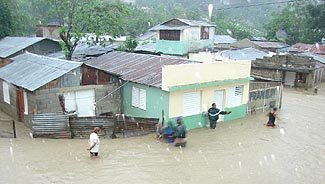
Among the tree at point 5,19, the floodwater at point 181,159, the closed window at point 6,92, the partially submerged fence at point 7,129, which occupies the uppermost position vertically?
the tree at point 5,19

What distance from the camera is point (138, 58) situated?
21.0m

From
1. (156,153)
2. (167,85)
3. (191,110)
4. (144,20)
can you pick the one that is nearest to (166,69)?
(167,85)

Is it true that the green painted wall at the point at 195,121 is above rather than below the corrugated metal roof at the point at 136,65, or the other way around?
below

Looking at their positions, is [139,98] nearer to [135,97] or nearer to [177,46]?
[135,97]

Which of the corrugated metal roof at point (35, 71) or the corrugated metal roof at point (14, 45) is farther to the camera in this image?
the corrugated metal roof at point (14, 45)

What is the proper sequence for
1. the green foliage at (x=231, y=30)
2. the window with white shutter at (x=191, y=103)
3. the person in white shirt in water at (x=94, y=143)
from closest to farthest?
the person in white shirt in water at (x=94, y=143) < the window with white shutter at (x=191, y=103) < the green foliage at (x=231, y=30)

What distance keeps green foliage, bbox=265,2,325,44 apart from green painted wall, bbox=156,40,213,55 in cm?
1816

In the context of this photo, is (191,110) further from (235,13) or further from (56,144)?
(235,13)

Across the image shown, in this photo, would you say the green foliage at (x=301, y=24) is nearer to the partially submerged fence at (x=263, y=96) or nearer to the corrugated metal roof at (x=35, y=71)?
the partially submerged fence at (x=263, y=96)

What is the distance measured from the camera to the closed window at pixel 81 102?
54.4 ft

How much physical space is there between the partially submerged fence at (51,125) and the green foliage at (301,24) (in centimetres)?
4057

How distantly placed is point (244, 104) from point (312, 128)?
361cm

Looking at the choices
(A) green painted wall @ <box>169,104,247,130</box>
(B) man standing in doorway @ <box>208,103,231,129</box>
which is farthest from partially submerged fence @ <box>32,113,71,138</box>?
(B) man standing in doorway @ <box>208,103,231,129</box>

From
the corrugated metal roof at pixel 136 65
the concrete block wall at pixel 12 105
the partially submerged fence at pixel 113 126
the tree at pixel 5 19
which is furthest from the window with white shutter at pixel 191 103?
the tree at pixel 5 19
